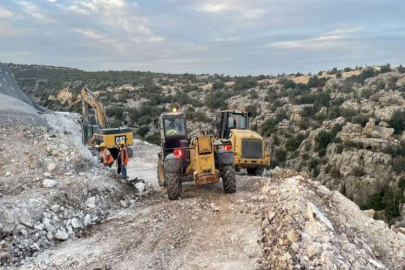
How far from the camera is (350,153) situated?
21.5m

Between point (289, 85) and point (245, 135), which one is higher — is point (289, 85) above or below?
above

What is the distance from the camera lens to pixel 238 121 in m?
15.6

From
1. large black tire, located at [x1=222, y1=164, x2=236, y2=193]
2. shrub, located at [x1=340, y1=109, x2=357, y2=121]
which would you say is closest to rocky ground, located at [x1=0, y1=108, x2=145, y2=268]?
large black tire, located at [x1=222, y1=164, x2=236, y2=193]

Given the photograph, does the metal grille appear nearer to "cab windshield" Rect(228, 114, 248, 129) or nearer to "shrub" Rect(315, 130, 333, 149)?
"cab windshield" Rect(228, 114, 248, 129)

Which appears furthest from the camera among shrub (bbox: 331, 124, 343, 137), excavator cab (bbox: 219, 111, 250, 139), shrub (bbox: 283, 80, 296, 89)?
shrub (bbox: 283, 80, 296, 89)

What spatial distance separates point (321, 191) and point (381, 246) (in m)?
2.50

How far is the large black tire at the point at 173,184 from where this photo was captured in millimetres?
9414

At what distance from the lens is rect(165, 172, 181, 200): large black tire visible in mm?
9414

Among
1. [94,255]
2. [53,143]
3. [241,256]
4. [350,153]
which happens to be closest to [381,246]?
[241,256]

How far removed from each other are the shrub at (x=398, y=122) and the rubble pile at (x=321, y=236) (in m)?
16.7

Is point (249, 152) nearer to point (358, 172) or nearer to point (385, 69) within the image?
point (358, 172)

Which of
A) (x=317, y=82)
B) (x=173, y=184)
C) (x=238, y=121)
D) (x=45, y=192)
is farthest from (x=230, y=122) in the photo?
(x=317, y=82)

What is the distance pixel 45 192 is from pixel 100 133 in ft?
35.9

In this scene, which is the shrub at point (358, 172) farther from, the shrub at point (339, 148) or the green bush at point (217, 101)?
the green bush at point (217, 101)
